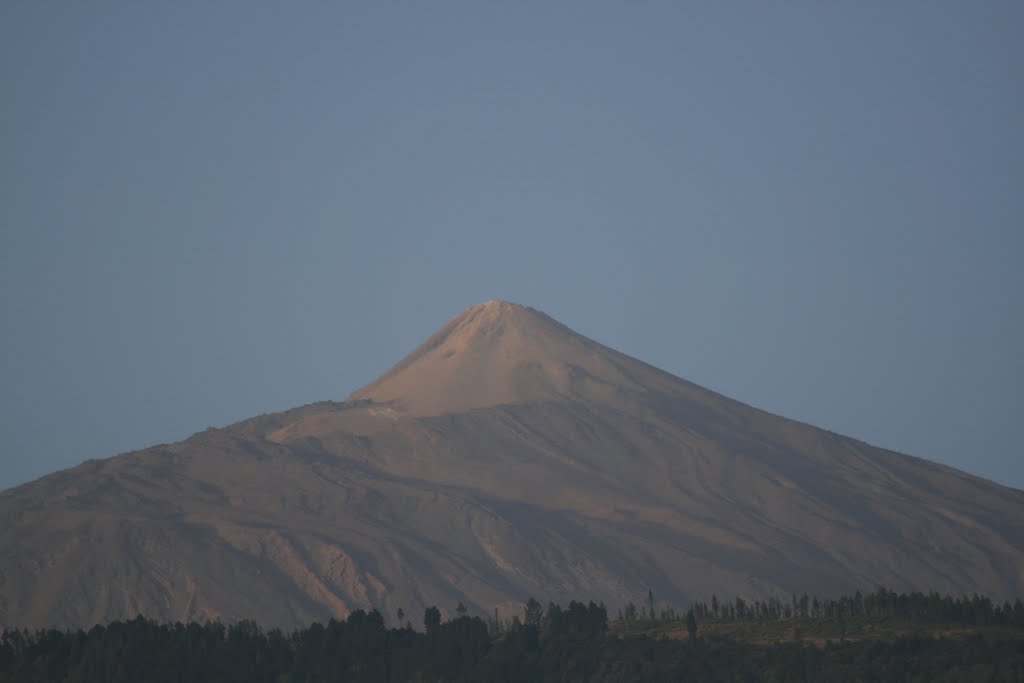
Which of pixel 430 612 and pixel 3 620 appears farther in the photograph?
pixel 3 620

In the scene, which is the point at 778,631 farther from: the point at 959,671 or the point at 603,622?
the point at 959,671

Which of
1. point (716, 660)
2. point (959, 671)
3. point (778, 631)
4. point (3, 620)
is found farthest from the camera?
point (3, 620)

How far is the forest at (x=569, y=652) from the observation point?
90938 mm

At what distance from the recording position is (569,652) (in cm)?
10150

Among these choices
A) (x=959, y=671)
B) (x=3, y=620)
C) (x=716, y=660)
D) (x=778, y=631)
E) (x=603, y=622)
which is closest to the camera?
(x=959, y=671)

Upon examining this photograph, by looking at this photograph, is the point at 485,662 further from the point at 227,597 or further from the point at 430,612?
the point at 227,597

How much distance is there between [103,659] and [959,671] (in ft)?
165

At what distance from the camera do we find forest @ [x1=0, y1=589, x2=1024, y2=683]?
3580 inches

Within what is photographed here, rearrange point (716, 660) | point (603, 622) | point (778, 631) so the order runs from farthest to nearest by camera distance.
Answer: point (603, 622) → point (778, 631) → point (716, 660)

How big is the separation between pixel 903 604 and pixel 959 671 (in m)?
31.2

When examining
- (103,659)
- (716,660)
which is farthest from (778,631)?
(103,659)

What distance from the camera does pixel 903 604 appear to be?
116688mm

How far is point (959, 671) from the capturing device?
85875 mm

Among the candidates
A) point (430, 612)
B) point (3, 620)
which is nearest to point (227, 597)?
point (3, 620)
